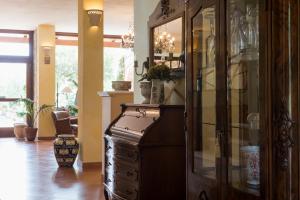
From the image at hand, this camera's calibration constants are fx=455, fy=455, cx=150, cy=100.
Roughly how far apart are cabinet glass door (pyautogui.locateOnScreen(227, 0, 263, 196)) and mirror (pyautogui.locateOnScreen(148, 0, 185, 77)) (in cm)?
174

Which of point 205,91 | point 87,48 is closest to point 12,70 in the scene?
point 87,48

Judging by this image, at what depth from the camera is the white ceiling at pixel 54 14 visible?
9.88m

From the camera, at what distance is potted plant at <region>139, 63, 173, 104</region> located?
405 cm

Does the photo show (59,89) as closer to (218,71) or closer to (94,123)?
(94,123)

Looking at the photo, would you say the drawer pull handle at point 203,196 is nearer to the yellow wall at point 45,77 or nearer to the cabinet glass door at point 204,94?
the cabinet glass door at point 204,94

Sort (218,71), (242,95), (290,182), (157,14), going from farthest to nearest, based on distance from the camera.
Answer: (157,14) < (218,71) < (242,95) < (290,182)

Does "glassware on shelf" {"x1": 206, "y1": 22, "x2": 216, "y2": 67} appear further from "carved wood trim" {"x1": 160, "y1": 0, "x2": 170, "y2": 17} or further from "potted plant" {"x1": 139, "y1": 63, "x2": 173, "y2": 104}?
"carved wood trim" {"x1": 160, "y1": 0, "x2": 170, "y2": 17}

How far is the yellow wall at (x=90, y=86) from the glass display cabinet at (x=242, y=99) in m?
4.85

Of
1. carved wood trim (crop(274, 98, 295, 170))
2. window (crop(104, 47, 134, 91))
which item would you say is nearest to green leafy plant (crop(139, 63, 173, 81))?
carved wood trim (crop(274, 98, 295, 170))

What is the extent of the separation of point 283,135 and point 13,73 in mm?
13097

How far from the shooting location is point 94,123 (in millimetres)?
7652

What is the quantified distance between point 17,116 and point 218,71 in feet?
39.9

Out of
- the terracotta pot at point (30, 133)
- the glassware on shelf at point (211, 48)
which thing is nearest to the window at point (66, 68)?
the terracotta pot at point (30, 133)

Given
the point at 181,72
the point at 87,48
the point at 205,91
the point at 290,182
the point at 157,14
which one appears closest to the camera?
the point at 290,182
